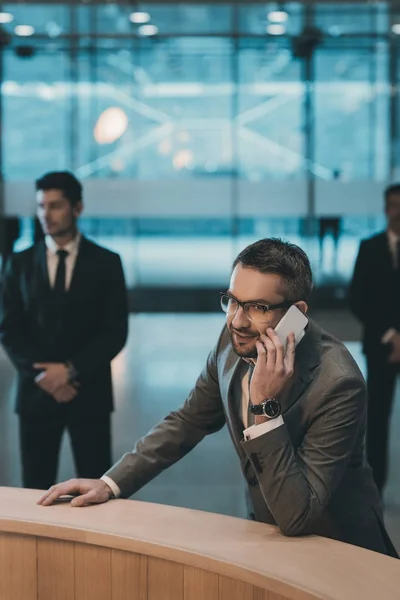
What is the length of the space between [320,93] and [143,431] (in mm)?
8583

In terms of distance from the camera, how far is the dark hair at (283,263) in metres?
2.34

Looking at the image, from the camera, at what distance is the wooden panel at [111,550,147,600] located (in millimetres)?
2174

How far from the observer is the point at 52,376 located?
4.34 meters

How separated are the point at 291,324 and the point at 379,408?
3.26 metres

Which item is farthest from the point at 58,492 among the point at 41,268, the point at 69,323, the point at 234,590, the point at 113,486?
the point at 41,268

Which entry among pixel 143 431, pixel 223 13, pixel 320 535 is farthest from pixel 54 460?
pixel 223 13

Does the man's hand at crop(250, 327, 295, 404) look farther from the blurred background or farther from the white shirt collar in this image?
the blurred background

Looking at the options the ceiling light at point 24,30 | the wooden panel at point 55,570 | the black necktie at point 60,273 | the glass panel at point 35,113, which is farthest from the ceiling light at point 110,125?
the wooden panel at point 55,570

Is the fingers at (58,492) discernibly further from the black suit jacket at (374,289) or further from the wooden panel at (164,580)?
the black suit jacket at (374,289)

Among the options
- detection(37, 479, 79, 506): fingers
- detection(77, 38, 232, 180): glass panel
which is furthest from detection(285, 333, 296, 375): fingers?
detection(77, 38, 232, 180): glass panel

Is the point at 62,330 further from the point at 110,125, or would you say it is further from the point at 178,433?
the point at 110,125

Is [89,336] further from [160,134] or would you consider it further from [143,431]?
[160,134]

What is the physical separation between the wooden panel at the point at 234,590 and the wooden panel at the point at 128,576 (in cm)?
20

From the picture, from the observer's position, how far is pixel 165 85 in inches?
572
